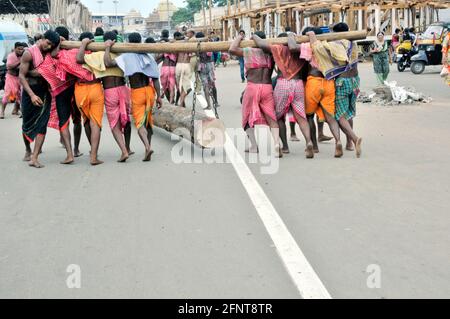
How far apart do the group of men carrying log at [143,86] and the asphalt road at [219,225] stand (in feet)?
1.51

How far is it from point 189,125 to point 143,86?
1244mm

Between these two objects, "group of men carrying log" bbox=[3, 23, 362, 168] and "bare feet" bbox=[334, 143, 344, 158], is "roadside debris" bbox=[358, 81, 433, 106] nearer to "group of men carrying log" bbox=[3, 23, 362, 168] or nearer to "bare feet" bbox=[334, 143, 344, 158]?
"group of men carrying log" bbox=[3, 23, 362, 168]

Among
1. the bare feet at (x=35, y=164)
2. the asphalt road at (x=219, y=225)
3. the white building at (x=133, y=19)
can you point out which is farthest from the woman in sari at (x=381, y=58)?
the white building at (x=133, y=19)

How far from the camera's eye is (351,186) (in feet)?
24.4

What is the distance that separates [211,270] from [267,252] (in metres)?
0.59

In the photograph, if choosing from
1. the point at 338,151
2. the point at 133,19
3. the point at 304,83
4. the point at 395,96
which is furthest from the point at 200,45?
the point at 133,19

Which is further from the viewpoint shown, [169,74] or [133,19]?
[133,19]

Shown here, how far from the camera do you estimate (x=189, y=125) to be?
33.9ft

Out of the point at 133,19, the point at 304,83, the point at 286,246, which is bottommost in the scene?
the point at 286,246

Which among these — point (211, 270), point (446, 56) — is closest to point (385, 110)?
point (446, 56)

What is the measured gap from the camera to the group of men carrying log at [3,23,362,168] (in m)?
8.94

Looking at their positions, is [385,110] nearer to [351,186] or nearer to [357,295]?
[351,186]

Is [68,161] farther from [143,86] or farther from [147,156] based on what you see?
[143,86]

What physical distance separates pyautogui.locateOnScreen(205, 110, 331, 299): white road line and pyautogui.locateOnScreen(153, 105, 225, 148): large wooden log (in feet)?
4.88
